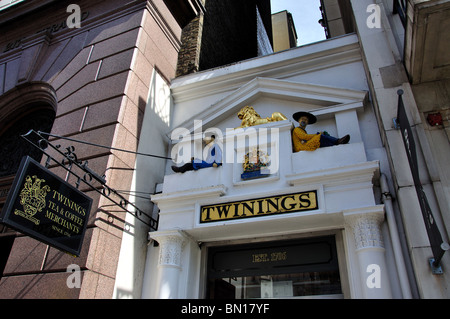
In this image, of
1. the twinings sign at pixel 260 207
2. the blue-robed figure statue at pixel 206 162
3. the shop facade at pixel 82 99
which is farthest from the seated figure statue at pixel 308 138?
the shop facade at pixel 82 99

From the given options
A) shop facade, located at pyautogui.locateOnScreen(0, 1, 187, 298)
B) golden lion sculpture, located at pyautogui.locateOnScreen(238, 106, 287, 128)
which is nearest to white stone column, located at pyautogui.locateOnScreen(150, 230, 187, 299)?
shop facade, located at pyautogui.locateOnScreen(0, 1, 187, 298)

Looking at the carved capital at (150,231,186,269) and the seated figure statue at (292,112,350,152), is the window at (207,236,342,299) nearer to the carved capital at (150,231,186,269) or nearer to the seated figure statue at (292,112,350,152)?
the carved capital at (150,231,186,269)

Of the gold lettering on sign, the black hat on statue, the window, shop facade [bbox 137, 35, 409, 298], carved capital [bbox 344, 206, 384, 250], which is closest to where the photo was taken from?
carved capital [bbox 344, 206, 384, 250]

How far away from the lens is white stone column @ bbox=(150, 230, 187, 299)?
271 inches

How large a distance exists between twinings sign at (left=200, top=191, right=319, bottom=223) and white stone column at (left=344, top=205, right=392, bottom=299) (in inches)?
29.7

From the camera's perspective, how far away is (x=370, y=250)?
237 inches

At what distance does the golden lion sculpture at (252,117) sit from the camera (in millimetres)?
8117

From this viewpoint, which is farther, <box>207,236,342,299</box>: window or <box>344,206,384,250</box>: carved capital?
<box>207,236,342,299</box>: window

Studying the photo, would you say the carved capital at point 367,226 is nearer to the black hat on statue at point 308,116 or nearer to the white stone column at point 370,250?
the white stone column at point 370,250

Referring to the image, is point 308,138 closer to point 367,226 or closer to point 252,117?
point 252,117

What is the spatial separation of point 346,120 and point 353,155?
1.32 m

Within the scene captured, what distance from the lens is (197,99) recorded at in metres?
10.3

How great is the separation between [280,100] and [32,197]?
599 centimetres

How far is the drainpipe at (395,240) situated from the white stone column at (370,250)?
17 cm
